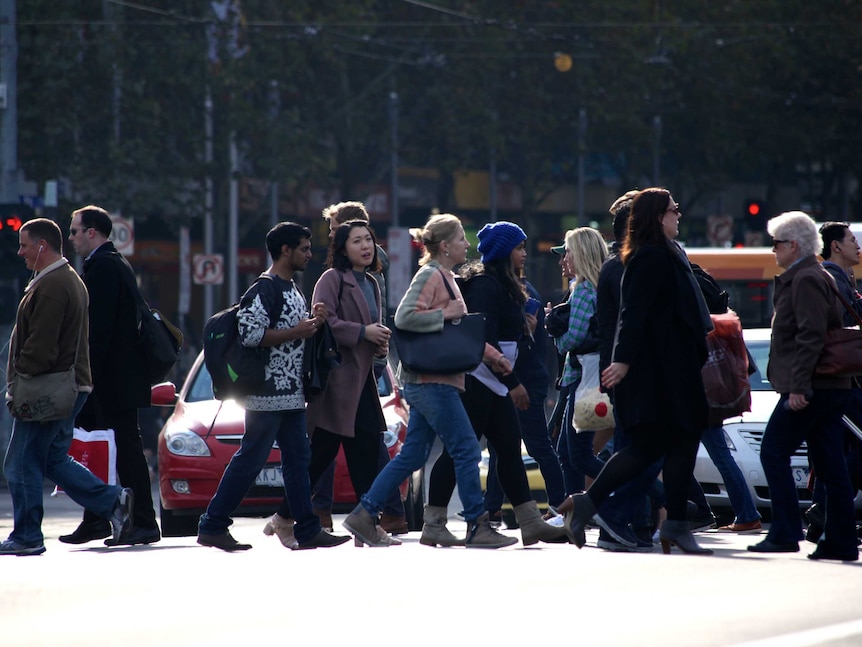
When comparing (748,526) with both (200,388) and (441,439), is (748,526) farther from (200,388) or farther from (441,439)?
(200,388)

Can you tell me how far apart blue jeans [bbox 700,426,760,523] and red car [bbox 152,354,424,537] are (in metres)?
2.26

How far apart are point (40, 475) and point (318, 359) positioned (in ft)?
5.23

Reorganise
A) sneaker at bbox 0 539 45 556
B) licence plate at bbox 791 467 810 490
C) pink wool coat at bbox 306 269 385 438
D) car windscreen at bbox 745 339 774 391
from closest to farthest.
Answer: sneaker at bbox 0 539 45 556, pink wool coat at bbox 306 269 385 438, licence plate at bbox 791 467 810 490, car windscreen at bbox 745 339 774 391

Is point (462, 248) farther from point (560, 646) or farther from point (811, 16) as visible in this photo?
point (811, 16)

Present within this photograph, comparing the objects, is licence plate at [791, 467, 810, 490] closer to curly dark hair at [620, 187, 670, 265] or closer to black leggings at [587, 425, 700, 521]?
black leggings at [587, 425, 700, 521]

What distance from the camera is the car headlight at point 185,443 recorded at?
11914 millimetres

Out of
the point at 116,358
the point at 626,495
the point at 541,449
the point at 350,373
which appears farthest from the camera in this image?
the point at 541,449

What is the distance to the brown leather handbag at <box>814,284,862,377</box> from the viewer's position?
A: 8539 mm

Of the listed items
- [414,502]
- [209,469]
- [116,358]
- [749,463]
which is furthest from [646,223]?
[209,469]

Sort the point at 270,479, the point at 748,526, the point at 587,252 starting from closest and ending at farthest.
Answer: the point at 587,252 < the point at 748,526 < the point at 270,479

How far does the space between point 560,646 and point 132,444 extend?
164 inches

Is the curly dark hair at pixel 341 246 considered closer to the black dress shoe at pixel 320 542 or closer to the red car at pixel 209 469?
the black dress shoe at pixel 320 542

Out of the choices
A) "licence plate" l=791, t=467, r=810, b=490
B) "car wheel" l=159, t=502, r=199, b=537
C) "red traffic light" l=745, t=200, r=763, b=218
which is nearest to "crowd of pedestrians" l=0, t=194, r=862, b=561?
"licence plate" l=791, t=467, r=810, b=490

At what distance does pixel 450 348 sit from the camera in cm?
915
